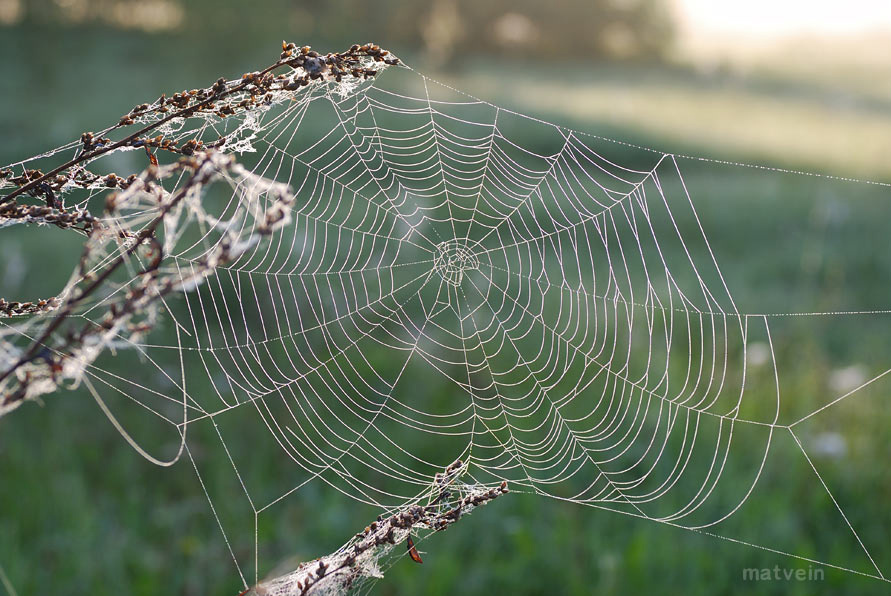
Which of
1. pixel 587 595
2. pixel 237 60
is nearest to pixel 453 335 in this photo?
pixel 587 595

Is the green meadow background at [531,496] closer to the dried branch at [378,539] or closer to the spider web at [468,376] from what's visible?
the spider web at [468,376]

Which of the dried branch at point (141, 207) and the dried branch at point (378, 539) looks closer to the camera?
the dried branch at point (141, 207)

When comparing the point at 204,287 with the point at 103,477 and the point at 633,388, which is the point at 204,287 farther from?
the point at 633,388

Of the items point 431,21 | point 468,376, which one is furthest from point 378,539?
point 431,21

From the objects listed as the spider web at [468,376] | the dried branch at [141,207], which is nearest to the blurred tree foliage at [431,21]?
the spider web at [468,376]

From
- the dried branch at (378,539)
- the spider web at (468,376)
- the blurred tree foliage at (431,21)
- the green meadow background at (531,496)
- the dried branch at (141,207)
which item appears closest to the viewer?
the dried branch at (141,207)

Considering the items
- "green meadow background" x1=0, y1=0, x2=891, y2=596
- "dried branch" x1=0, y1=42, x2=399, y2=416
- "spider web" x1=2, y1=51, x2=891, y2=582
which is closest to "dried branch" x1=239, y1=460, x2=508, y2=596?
"dried branch" x1=0, y1=42, x2=399, y2=416

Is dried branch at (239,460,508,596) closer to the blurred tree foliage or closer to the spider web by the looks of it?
the spider web
